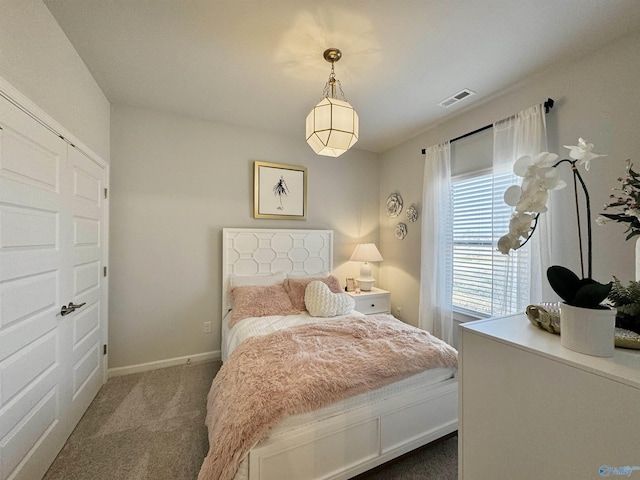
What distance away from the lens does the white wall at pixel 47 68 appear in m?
1.25

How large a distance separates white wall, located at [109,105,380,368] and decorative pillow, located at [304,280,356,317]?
1.08 metres

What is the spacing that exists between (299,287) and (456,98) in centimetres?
246

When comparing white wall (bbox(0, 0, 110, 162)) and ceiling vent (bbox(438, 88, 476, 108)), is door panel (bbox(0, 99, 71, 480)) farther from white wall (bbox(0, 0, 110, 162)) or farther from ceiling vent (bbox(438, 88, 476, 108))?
ceiling vent (bbox(438, 88, 476, 108))

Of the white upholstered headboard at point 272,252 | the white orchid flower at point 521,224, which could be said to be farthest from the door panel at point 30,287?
the white orchid flower at point 521,224

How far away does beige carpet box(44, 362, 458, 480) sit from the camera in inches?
60.1

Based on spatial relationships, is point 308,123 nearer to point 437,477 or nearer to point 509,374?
point 509,374

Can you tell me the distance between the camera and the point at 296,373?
142cm

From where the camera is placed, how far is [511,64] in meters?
1.97

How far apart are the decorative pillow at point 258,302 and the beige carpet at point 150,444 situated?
2.51ft

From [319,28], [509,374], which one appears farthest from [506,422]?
[319,28]

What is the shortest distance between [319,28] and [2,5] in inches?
61.9

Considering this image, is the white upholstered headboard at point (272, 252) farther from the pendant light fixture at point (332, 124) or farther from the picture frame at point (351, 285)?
the pendant light fixture at point (332, 124)

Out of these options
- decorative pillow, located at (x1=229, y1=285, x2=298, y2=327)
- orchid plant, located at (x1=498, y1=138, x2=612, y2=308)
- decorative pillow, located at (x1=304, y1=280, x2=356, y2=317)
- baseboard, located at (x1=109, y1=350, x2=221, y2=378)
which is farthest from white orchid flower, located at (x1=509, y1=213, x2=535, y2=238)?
baseboard, located at (x1=109, y1=350, x2=221, y2=378)

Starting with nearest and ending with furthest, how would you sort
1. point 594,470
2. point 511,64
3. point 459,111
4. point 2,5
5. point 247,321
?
point 594,470
point 2,5
point 511,64
point 247,321
point 459,111
